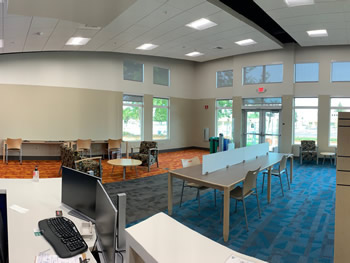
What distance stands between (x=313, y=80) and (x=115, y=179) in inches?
321

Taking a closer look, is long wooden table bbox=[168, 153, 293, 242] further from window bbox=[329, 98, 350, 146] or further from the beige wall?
the beige wall

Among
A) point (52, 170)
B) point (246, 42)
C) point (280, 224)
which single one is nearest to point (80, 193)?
point (280, 224)

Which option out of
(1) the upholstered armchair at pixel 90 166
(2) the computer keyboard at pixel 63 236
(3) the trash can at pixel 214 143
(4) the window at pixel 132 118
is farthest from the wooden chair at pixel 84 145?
(2) the computer keyboard at pixel 63 236

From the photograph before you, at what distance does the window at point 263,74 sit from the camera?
995 centimetres

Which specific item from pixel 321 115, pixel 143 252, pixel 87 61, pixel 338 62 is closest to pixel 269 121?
pixel 321 115

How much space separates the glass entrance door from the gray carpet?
18.0 feet

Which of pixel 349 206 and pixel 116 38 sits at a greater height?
pixel 116 38

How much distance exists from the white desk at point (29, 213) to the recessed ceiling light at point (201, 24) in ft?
17.2

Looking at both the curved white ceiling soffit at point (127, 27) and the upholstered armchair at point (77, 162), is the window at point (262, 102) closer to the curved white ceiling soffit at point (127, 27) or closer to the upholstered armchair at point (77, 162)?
the curved white ceiling soffit at point (127, 27)

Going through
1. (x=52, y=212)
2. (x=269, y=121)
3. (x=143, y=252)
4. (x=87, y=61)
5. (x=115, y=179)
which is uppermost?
(x=87, y=61)

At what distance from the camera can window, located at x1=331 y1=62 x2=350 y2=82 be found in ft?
29.3

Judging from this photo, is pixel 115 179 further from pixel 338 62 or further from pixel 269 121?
pixel 338 62

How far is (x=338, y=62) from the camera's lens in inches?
356

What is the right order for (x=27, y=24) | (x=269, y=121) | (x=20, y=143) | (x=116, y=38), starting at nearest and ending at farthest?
(x=27, y=24) → (x=116, y=38) → (x=20, y=143) → (x=269, y=121)
